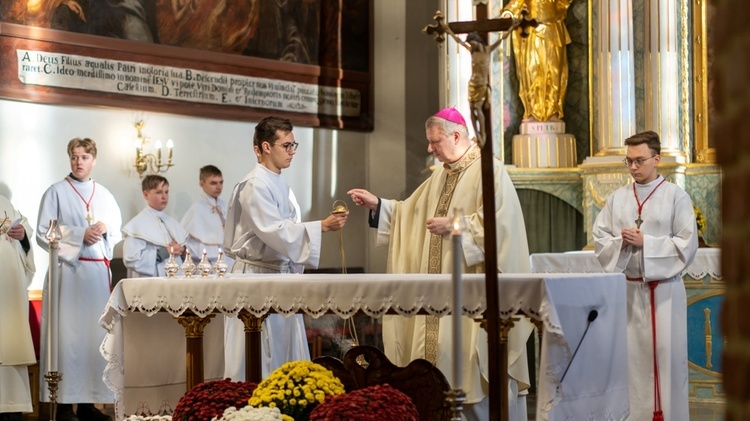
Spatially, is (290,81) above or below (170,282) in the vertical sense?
above

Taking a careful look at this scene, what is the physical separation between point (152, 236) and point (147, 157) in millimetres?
1389

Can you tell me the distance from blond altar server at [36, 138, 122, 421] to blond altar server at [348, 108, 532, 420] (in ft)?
10.8

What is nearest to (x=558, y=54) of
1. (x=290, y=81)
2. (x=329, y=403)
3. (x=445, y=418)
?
(x=290, y=81)

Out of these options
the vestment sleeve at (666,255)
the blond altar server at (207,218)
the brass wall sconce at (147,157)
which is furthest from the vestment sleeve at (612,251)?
the brass wall sconce at (147,157)

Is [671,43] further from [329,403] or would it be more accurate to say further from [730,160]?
[730,160]

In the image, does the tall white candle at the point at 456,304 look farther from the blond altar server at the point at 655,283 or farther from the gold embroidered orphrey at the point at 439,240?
the blond altar server at the point at 655,283

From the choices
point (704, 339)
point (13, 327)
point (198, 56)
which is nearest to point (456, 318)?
point (13, 327)

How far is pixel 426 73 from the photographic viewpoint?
39.9 ft

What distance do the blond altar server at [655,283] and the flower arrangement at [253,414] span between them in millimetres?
2971

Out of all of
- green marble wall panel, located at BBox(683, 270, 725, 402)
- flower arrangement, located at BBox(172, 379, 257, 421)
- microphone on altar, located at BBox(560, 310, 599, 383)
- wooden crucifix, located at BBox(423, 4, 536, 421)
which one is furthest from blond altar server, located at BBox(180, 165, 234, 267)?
wooden crucifix, located at BBox(423, 4, 536, 421)

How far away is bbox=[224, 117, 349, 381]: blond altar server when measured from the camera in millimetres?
5918

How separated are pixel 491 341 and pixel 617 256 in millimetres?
3070

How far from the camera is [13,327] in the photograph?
7988 millimetres

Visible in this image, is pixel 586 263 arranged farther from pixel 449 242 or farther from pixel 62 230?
pixel 62 230
